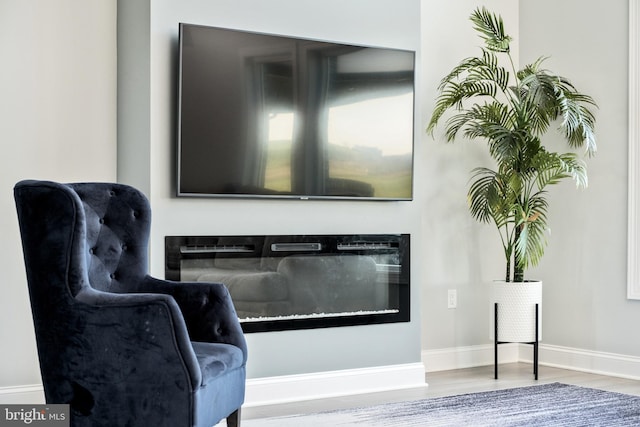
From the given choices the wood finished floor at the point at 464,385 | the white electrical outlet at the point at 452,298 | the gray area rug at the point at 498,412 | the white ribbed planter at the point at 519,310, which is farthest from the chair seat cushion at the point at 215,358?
the white electrical outlet at the point at 452,298

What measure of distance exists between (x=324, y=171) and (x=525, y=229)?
52.4 inches

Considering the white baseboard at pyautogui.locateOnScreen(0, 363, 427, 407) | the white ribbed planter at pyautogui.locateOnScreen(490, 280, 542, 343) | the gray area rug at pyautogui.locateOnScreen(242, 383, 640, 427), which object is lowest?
the gray area rug at pyautogui.locateOnScreen(242, 383, 640, 427)

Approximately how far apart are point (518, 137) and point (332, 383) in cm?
181

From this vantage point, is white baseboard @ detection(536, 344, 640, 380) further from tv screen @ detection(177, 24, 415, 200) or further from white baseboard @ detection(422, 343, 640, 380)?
tv screen @ detection(177, 24, 415, 200)

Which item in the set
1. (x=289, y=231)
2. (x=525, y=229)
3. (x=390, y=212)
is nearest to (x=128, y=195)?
(x=289, y=231)

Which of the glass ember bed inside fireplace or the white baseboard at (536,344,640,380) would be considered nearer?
the glass ember bed inside fireplace

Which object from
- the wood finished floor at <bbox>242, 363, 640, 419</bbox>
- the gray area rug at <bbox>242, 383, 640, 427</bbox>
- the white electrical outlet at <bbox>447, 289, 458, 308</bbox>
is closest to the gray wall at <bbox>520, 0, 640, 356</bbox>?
the wood finished floor at <bbox>242, 363, 640, 419</bbox>

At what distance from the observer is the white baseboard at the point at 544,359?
5039 millimetres

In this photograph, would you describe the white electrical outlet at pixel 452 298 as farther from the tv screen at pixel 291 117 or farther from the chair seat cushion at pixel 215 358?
the chair seat cushion at pixel 215 358

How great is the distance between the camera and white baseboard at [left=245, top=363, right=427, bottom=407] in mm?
4195

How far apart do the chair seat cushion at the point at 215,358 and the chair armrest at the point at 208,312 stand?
0.07 metres

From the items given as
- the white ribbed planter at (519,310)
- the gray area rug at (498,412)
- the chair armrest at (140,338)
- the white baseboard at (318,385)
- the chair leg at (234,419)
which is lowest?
the gray area rug at (498,412)

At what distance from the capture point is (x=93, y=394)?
2812mm

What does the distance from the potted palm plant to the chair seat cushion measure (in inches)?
90.7
